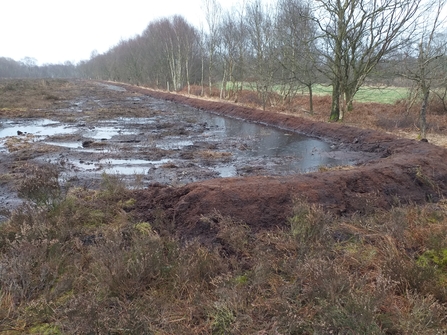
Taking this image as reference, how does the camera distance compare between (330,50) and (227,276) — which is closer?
(227,276)

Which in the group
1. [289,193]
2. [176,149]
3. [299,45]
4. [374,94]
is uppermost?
[299,45]

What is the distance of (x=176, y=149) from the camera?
516 inches

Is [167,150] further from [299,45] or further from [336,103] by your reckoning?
[299,45]

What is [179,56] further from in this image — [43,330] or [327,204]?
[43,330]

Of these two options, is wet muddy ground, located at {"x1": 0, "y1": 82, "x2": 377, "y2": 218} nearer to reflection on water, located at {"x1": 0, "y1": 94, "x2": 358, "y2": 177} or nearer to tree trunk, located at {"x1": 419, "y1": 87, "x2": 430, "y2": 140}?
reflection on water, located at {"x1": 0, "y1": 94, "x2": 358, "y2": 177}

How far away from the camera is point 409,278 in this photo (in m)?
3.58

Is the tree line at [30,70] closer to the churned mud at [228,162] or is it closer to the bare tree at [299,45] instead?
the churned mud at [228,162]

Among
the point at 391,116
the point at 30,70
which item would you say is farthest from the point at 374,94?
the point at 30,70

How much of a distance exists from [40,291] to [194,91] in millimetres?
40235

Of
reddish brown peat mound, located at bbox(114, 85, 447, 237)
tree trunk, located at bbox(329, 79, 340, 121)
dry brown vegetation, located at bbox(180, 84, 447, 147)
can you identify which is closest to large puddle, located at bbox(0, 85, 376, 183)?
reddish brown peat mound, located at bbox(114, 85, 447, 237)

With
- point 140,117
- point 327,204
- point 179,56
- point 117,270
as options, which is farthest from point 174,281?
point 179,56

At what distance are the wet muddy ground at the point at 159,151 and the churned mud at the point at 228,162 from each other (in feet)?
0.12

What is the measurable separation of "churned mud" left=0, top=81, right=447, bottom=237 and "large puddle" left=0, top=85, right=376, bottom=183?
4 cm

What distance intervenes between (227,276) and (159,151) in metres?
9.27
